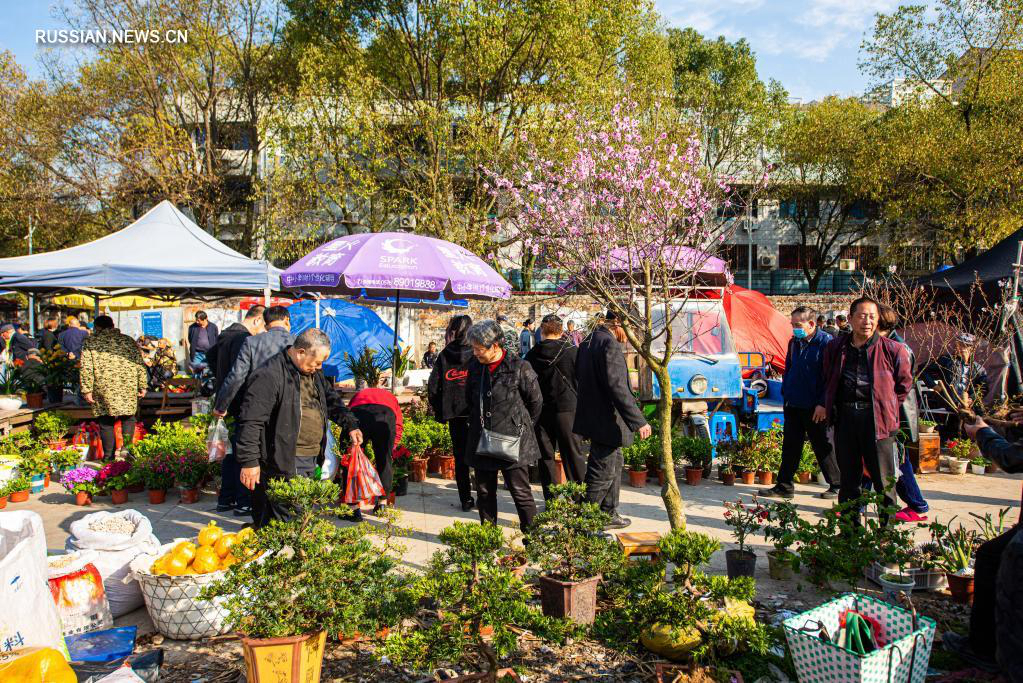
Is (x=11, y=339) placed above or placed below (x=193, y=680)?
above

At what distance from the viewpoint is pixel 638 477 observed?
8055 mm

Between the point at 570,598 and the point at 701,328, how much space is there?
6.64m

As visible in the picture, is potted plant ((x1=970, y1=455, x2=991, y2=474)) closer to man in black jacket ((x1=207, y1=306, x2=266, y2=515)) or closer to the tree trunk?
the tree trunk

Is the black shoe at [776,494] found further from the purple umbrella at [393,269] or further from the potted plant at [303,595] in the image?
the potted plant at [303,595]

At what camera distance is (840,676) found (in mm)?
3006

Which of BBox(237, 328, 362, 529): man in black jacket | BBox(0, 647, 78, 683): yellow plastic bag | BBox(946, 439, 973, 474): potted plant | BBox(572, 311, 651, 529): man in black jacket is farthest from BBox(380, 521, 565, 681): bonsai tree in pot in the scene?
BBox(946, 439, 973, 474): potted plant

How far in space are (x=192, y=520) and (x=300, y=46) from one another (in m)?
20.4

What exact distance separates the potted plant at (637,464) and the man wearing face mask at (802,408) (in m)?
1.31

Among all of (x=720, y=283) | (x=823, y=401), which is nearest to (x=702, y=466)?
(x=823, y=401)

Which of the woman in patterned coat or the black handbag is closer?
the black handbag

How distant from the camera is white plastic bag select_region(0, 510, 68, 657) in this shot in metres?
2.98

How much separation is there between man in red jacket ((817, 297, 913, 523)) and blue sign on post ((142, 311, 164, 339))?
19.0 m

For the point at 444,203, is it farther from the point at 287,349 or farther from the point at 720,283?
the point at 287,349

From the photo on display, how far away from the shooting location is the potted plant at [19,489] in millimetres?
7152
